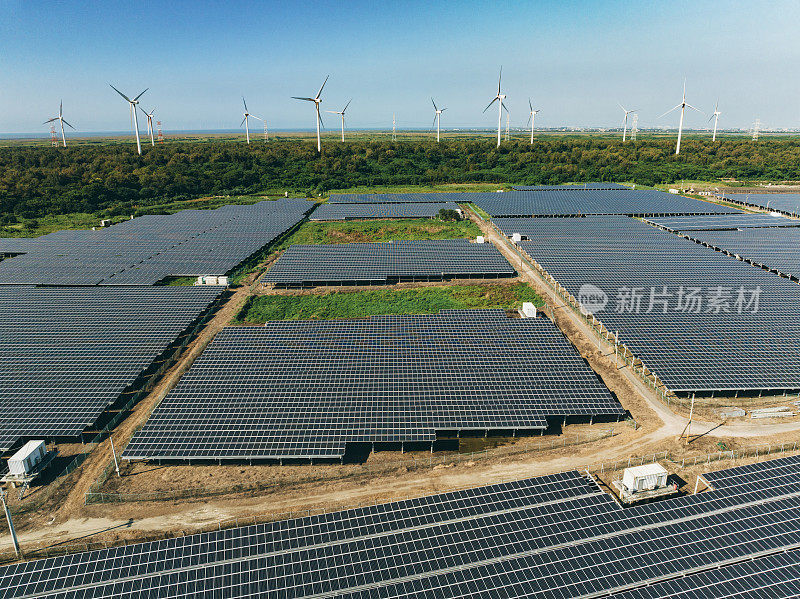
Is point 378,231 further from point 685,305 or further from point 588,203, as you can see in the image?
point 685,305

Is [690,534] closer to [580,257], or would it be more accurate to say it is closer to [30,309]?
[580,257]

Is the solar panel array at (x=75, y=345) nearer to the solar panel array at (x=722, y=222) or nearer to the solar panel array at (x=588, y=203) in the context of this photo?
the solar panel array at (x=588, y=203)

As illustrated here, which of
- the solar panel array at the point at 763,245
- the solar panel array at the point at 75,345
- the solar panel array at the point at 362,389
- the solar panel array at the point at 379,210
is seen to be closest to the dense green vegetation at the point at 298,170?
the solar panel array at the point at 379,210

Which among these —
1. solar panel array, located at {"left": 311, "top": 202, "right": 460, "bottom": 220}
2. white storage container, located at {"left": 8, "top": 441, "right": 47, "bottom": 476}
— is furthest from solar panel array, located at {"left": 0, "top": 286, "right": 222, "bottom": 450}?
solar panel array, located at {"left": 311, "top": 202, "right": 460, "bottom": 220}

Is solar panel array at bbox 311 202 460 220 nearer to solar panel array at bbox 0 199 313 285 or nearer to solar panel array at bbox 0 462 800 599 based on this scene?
solar panel array at bbox 0 199 313 285

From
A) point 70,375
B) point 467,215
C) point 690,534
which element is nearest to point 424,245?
point 467,215

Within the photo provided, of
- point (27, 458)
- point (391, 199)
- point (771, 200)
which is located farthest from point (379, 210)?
point (771, 200)

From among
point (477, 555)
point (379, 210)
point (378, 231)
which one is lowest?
point (477, 555)
